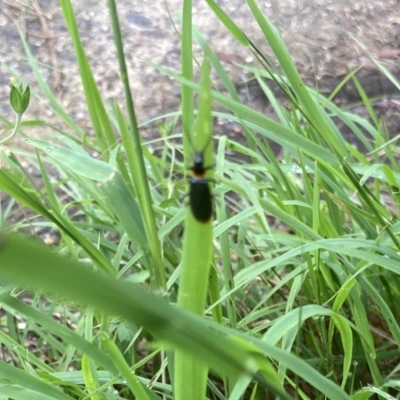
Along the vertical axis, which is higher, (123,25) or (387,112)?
(123,25)

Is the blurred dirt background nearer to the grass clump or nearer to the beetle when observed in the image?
the grass clump

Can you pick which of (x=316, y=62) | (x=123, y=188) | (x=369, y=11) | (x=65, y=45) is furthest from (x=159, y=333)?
(x=369, y=11)

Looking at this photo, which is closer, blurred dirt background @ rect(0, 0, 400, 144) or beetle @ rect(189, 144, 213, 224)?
beetle @ rect(189, 144, 213, 224)

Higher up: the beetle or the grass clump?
the beetle

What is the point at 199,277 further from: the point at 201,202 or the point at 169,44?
the point at 169,44

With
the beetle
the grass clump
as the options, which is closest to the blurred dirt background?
the grass clump

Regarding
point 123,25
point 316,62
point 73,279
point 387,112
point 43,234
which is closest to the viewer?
point 73,279

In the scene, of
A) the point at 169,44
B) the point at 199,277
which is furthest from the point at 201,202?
the point at 169,44

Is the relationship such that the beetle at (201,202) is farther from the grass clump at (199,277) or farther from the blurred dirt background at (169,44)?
the blurred dirt background at (169,44)

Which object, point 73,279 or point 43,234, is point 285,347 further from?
point 43,234

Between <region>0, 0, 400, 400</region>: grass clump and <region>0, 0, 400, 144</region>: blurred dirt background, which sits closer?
<region>0, 0, 400, 400</region>: grass clump
